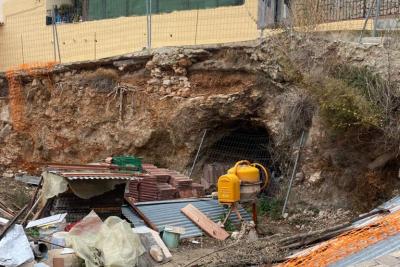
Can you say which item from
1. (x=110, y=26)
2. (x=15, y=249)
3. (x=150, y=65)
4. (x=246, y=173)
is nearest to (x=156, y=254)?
(x=15, y=249)

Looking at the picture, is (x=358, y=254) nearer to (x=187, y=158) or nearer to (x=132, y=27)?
(x=187, y=158)

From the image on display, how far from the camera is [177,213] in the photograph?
1081cm

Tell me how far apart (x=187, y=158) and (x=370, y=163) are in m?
4.75

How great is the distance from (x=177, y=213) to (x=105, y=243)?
8.56 ft

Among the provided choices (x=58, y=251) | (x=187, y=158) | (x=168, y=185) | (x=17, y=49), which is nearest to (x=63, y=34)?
(x=17, y=49)

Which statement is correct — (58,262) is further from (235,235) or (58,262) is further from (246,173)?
(246,173)

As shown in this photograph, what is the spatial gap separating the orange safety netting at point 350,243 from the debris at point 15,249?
3.53 metres

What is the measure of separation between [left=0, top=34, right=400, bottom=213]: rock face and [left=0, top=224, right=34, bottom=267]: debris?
5609 millimetres

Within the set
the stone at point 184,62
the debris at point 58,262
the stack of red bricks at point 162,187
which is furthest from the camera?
the stone at point 184,62

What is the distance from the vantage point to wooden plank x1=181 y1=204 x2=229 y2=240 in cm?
1024

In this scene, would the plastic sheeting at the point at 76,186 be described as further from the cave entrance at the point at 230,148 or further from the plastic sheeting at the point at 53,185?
the cave entrance at the point at 230,148

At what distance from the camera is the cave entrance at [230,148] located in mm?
13406

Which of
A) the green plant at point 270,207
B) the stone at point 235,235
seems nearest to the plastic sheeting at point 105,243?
the stone at point 235,235

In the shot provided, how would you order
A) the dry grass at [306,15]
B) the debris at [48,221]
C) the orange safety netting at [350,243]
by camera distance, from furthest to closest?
the dry grass at [306,15]
the debris at [48,221]
the orange safety netting at [350,243]
